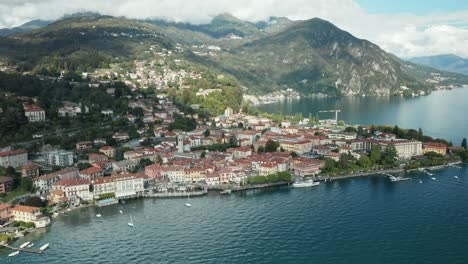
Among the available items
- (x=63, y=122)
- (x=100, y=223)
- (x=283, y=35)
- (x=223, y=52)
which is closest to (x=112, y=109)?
(x=63, y=122)

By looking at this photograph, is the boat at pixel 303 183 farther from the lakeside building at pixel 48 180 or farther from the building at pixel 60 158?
the building at pixel 60 158

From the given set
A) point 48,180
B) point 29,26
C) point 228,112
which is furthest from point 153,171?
point 29,26

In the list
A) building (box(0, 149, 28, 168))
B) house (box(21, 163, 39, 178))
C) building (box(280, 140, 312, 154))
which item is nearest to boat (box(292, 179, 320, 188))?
building (box(280, 140, 312, 154))

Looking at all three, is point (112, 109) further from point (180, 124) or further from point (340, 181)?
point (340, 181)

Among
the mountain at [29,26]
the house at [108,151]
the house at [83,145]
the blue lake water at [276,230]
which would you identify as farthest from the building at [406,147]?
the mountain at [29,26]

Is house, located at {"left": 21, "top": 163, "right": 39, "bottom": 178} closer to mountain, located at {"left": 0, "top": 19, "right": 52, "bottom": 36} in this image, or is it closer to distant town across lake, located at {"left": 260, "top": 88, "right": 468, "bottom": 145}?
distant town across lake, located at {"left": 260, "top": 88, "right": 468, "bottom": 145}
